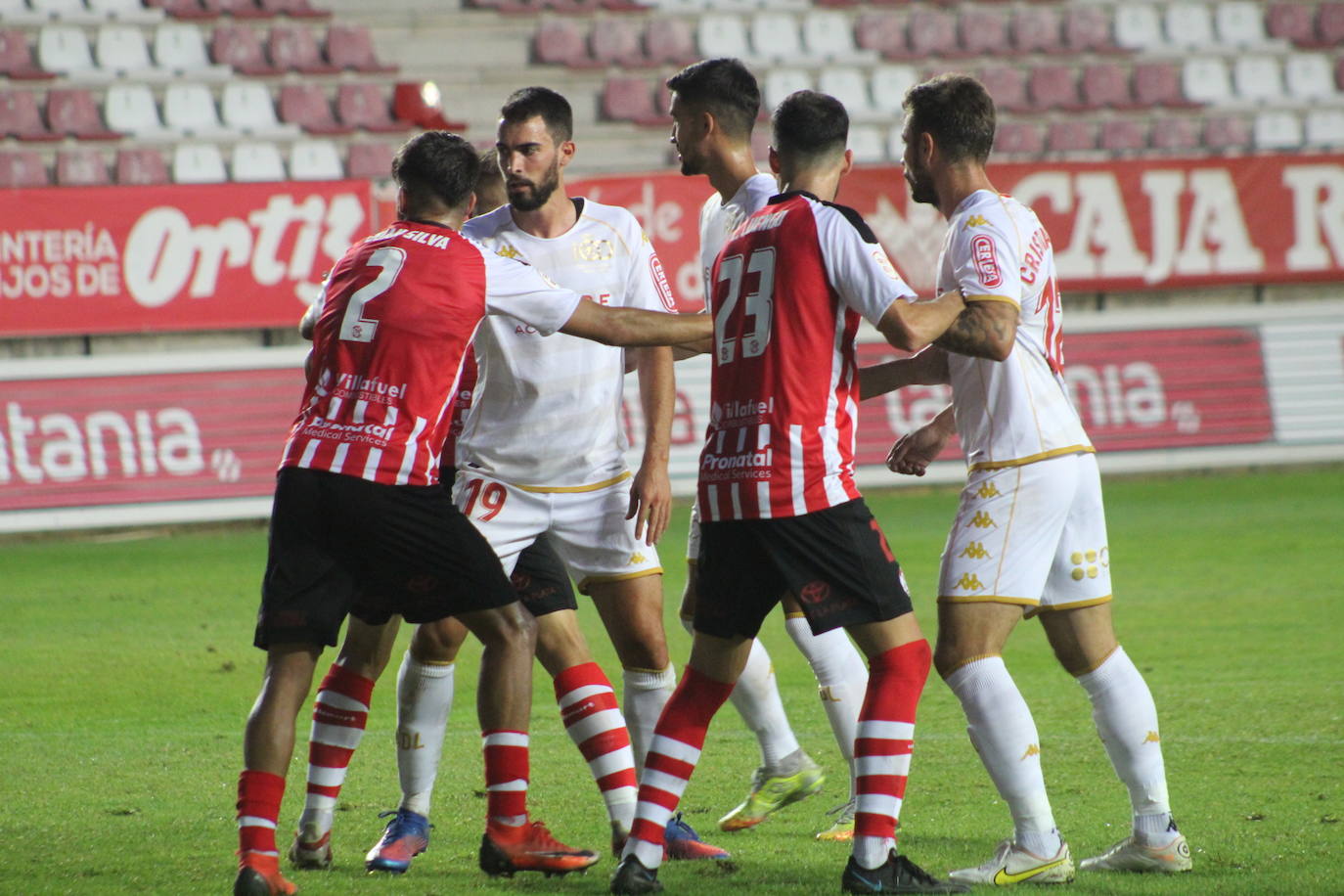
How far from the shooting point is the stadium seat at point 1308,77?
20.4 metres

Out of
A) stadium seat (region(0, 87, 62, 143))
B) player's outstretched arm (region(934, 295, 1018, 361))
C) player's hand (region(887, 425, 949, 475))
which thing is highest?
stadium seat (region(0, 87, 62, 143))

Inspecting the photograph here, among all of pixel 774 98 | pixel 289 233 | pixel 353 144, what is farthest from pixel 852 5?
pixel 289 233

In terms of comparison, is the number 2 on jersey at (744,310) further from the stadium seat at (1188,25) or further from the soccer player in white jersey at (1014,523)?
the stadium seat at (1188,25)

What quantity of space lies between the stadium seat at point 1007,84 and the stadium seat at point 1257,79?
297 centimetres

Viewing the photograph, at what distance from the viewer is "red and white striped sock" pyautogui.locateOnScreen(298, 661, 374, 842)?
14.1 ft

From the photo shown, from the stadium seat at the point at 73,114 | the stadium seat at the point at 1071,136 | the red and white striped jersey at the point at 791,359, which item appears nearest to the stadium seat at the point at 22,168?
the stadium seat at the point at 73,114

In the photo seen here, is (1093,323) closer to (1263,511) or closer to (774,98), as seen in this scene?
(1263,511)

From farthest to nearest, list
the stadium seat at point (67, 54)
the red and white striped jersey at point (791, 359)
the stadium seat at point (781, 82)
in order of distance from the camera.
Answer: the stadium seat at point (781, 82) < the stadium seat at point (67, 54) < the red and white striped jersey at point (791, 359)

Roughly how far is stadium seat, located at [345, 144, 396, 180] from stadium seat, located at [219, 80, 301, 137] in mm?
714

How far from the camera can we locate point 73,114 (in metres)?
16.4

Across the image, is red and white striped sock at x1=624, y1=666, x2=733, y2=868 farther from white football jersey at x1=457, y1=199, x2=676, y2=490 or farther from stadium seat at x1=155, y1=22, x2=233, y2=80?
stadium seat at x1=155, y1=22, x2=233, y2=80

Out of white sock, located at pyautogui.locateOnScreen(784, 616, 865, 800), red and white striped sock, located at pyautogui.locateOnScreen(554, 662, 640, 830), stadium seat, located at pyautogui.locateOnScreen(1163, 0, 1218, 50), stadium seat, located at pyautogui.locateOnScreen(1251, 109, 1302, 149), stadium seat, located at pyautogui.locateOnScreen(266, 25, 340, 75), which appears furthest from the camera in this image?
stadium seat, located at pyautogui.locateOnScreen(1163, 0, 1218, 50)

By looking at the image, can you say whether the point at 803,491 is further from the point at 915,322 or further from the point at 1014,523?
the point at 1014,523

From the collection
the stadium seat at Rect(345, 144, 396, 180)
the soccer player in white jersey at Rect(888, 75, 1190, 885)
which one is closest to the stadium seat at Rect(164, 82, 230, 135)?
the stadium seat at Rect(345, 144, 396, 180)
